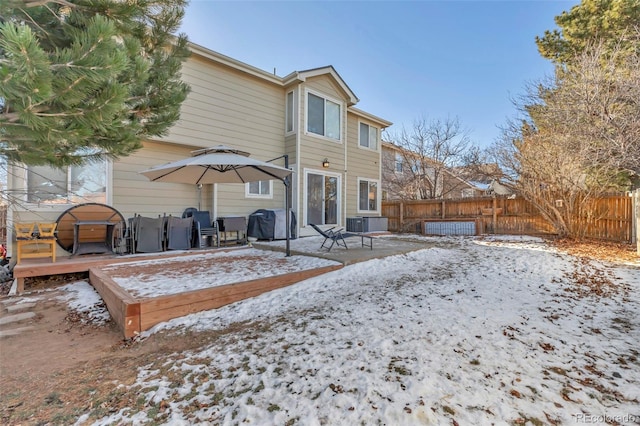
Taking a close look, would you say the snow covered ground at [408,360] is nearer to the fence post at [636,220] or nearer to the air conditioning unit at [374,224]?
the fence post at [636,220]

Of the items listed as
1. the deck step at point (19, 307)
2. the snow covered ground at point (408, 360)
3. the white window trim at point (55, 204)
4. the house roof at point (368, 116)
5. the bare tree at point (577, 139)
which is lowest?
the deck step at point (19, 307)

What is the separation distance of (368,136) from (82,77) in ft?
35.8

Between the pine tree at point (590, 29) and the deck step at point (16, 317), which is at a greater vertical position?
the pine tree at point (590, 29)

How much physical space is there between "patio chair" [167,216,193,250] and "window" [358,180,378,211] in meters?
6.84

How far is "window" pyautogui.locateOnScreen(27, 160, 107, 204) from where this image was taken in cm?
567

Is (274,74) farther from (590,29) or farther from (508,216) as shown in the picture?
(590,29)

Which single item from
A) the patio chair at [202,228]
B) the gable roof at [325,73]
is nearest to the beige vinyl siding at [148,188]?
the patio chair at [202,228]

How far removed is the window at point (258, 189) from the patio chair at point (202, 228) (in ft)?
4.83

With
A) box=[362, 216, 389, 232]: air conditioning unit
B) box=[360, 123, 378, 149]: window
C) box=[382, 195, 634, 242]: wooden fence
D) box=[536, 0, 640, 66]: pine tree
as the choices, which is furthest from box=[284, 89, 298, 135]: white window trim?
box=[536, 0, 640, 66]: pine tree

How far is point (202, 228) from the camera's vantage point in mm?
7012

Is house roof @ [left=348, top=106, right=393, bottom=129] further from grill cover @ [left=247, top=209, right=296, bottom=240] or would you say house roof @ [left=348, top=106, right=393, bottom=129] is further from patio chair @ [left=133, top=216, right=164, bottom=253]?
patio chair @ [left=133, top=216, right=164, bottom=253]

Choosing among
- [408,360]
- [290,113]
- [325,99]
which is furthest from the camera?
[325,99]

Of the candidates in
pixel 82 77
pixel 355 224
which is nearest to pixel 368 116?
pixel 355 224

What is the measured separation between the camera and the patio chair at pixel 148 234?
5.88 m
